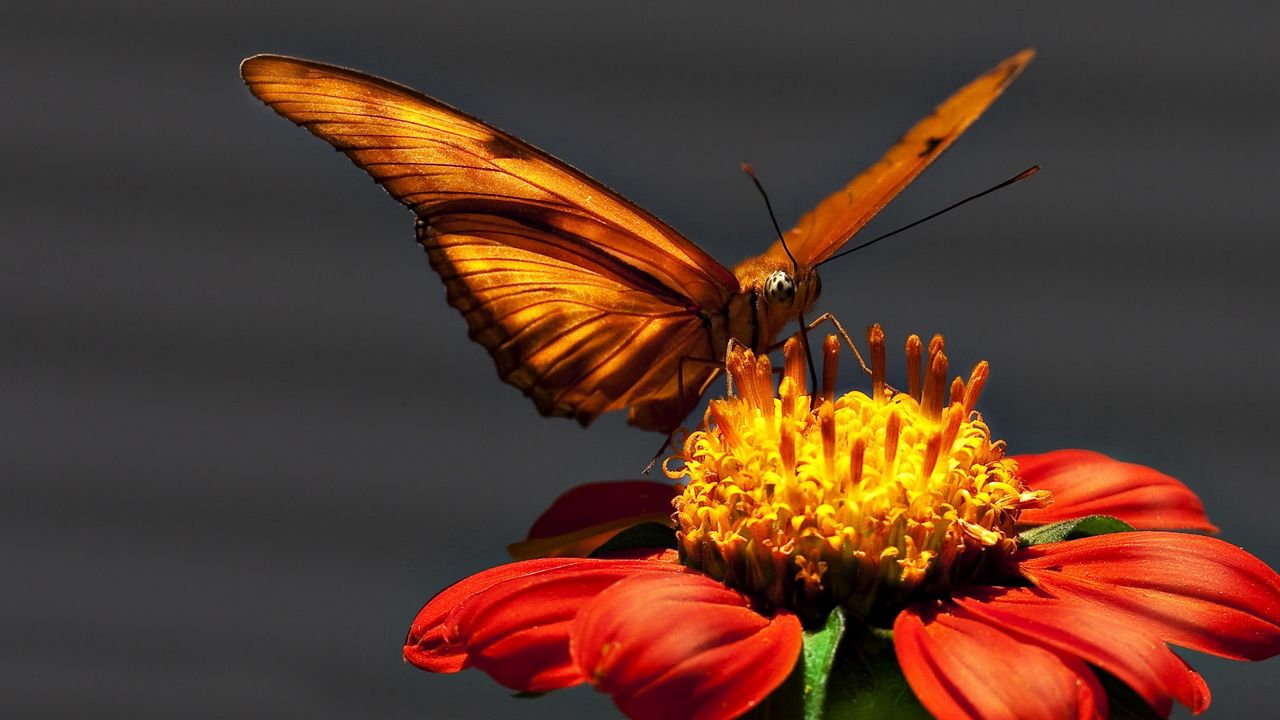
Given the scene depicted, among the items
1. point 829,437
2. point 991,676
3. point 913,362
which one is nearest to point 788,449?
point 829,437

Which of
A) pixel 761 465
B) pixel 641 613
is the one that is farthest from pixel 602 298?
pixel 641 613

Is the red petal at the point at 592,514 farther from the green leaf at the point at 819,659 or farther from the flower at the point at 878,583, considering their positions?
the green leaf at the point at 819,659

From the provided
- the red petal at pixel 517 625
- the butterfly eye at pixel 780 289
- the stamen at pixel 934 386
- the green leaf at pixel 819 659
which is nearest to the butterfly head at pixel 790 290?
the butterfly eye at pixel 780 289

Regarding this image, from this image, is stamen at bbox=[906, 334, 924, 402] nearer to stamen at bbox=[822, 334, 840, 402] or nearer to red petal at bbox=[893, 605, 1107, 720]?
stamen at bbox=[822, 334, 840, 402]

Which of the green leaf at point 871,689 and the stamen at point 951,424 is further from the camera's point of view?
the stamen at point 951,424

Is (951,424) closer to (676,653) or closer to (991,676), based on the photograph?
(991,676)

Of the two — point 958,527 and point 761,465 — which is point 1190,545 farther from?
point 761,465

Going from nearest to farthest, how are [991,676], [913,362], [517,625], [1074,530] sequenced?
[991,676]
[517,625]
[1074,530]
[913,362]
